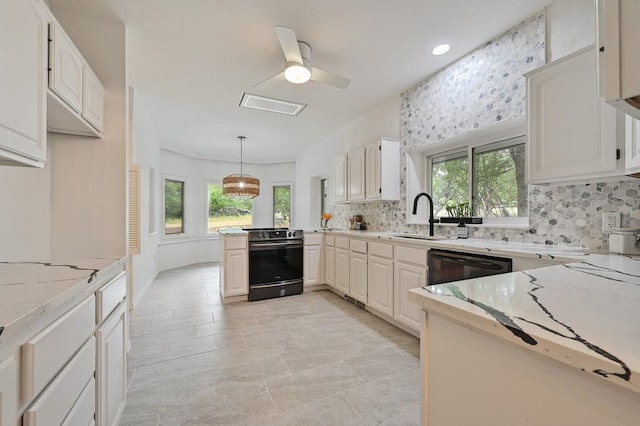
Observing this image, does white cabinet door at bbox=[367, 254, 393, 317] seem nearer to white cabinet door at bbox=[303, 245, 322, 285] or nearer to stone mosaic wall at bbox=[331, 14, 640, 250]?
stone mosaic wall at bbox=[331, 14, 640, 250]

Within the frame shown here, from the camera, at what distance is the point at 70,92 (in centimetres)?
156

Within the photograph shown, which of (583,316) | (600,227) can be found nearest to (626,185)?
(600,227)

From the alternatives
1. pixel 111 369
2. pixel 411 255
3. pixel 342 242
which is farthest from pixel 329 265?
pixel 111 369

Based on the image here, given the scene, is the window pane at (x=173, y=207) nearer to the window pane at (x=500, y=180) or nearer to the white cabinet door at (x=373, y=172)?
the white cabinet door at (x=373, y=172)

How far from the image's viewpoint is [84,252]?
6.52ft

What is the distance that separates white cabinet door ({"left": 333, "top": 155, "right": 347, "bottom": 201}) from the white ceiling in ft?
2.43

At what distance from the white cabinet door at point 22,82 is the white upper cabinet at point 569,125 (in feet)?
8.94

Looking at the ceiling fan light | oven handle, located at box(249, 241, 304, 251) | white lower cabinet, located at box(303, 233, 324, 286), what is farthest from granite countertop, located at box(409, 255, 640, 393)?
white lower cabinet, located at box(303, 233, 324, 286)

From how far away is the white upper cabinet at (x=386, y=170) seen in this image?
11.3ft

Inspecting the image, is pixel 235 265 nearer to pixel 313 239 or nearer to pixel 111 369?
pixel 313 239

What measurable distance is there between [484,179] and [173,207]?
5922mm

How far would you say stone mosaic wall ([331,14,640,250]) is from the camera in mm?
1835

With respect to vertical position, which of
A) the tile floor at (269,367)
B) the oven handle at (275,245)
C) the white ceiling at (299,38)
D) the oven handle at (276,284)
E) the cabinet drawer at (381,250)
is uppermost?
the white ceiling at (299,38)

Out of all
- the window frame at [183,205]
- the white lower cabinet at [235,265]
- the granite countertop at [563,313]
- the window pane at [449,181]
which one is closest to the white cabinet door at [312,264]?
the white lower cabinet at [235,265]
